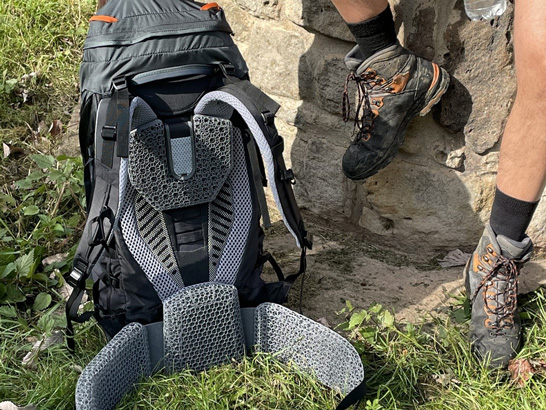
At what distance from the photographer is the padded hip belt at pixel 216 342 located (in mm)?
1970

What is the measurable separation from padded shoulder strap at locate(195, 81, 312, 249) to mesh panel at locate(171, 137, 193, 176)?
0.10 m

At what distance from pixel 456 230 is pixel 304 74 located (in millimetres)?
790

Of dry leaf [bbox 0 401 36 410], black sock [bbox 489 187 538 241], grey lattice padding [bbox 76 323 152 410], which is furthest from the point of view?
black sock [bbox 489 187 538 241]

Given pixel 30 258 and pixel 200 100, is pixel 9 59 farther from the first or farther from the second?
pixel 200 100

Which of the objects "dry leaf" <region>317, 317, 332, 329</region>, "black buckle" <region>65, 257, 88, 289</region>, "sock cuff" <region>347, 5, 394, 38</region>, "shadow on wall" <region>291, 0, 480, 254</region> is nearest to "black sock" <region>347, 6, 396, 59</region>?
"sock cuff" <region>347, 5, 394, 38</region>

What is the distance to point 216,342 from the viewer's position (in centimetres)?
211

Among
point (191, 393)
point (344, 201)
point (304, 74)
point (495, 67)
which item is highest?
point (495, 67)

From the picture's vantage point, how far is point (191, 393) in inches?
78.8

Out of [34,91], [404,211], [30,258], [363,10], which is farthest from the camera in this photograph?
[34,91]

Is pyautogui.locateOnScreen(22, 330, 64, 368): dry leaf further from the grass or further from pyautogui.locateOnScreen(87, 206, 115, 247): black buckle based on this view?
pyautogui.locateOnScreen(87, 206, 115, 247): black buckle

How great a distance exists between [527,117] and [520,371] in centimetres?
72

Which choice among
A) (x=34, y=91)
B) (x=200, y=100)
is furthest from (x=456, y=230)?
(x=34, y=91)

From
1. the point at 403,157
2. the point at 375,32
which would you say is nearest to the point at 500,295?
the point at 403,157

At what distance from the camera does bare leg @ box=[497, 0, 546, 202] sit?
6.04 ft
